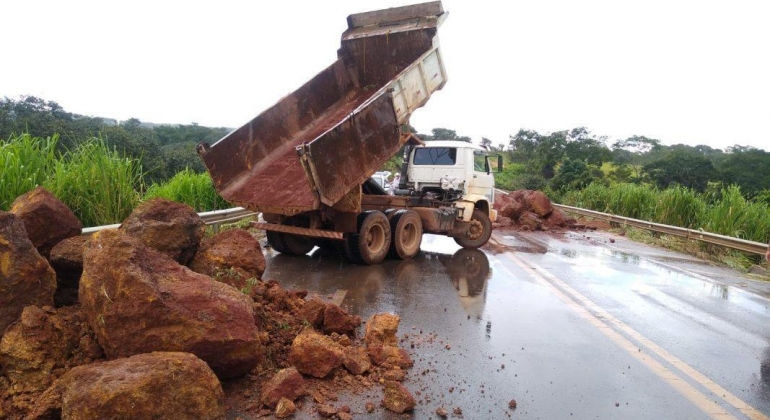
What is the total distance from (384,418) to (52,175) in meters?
5.46

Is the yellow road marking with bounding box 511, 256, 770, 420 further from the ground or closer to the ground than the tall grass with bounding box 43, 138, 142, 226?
closer to the ground

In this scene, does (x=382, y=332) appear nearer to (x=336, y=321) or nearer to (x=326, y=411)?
(x=336, y=321)

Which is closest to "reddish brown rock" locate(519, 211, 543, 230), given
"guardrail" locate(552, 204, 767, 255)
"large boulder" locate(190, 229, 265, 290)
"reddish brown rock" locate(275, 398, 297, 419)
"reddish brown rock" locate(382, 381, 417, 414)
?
"guardrail" locate(552, 204, 767, 255)

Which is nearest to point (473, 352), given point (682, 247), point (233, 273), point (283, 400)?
point (283, 400)

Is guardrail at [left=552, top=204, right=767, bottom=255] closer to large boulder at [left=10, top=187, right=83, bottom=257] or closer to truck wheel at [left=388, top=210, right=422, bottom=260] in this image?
truck wheel at [left=388, top=210, right=422, bottom=260]

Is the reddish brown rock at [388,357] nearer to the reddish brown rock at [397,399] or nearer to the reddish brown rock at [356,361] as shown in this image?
the reddish brown rock at [356,361]

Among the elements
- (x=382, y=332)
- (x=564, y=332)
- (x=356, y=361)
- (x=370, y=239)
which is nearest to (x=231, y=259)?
(x=382, y=332)

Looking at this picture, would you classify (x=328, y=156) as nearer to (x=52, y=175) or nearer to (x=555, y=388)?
(x=52, y=175)

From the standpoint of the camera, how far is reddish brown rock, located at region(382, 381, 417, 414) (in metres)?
3.62

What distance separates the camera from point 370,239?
9.78 m

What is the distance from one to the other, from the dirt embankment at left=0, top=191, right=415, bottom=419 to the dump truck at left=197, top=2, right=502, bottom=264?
12.6 ft

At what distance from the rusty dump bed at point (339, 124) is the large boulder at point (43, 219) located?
130 inches

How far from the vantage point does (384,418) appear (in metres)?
3.53

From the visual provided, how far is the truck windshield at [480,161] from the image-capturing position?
12.8m
